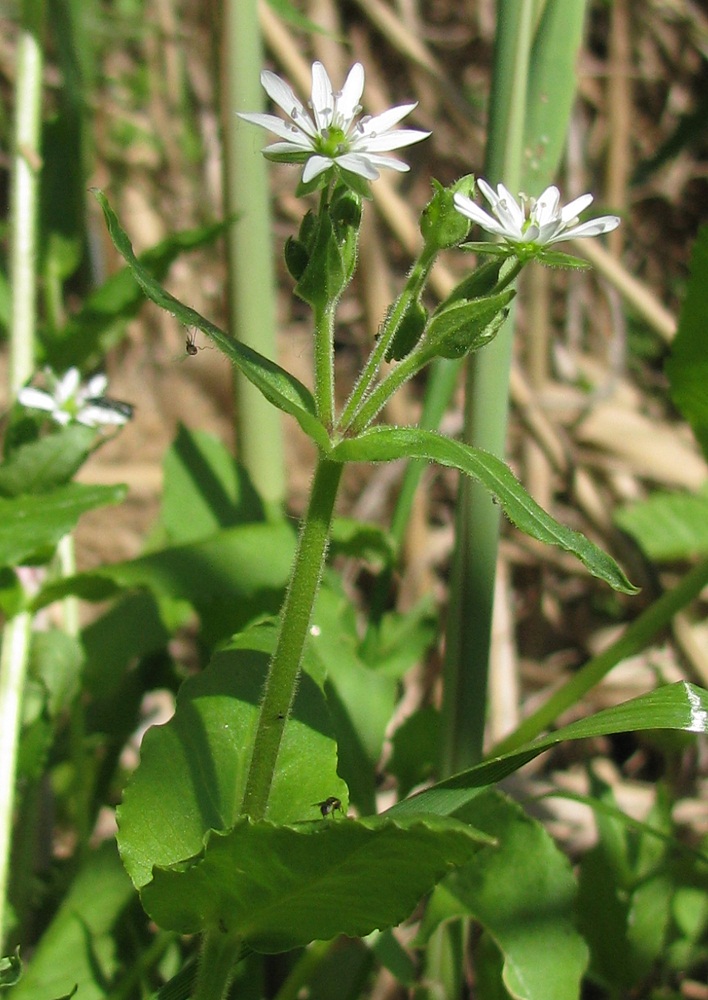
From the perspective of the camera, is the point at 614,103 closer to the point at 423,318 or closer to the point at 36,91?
the point at 36,91

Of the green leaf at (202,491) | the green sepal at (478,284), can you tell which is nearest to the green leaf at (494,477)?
the green sepal at (478,284)

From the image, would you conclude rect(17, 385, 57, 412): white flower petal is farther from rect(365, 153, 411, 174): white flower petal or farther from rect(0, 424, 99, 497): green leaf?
rect(365, 153, 411, 174): white flower petal

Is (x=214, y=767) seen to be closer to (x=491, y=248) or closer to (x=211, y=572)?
(x=211, y=572)

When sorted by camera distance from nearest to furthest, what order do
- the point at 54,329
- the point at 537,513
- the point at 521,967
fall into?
the point at 537,513
the point at 521,967
the point at 54,329

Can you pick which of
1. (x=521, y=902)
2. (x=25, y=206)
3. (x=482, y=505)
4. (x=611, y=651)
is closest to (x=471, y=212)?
(x=482, y=505)

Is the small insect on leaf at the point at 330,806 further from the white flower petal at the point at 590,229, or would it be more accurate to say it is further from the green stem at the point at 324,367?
the white flower petal at the point at 590,229

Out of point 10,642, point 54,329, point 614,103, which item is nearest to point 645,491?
point 614,103
